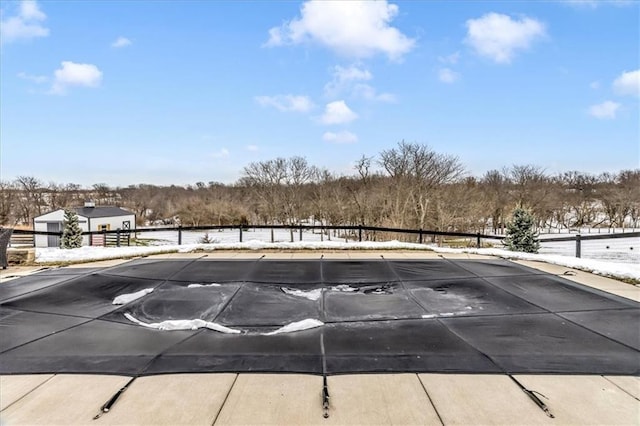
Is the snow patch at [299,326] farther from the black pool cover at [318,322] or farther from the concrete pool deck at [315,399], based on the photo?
the concrete pool deck at [315,399]

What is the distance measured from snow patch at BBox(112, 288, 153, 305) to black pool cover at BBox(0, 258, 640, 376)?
0.07 metres

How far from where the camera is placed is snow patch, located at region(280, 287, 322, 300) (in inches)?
171

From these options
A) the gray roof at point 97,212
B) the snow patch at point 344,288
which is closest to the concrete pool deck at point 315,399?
the snow patch at point 344,288

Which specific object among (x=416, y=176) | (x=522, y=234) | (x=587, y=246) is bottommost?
(x=587, y=246)

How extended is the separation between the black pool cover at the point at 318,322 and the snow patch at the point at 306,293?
0.01 metres

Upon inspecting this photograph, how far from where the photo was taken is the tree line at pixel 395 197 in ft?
82.1

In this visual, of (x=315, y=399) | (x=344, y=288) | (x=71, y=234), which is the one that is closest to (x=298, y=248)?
(x=344, y=288)

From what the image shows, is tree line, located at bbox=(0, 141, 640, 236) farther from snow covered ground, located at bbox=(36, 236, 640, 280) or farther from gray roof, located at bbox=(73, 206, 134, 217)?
snow covered ground, located at bbox=(36, 236, 640, 280)

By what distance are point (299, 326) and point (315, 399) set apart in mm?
1189

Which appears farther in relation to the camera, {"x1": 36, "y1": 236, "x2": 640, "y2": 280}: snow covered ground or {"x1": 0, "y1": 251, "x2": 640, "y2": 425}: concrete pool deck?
{"x1": 36, "y1": 236, "x2": 640, "y2": 280}: snow covered ground

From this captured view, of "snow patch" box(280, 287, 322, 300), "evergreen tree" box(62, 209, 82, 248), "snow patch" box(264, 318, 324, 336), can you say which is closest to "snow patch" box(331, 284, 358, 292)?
"snow patch" box(280, 287, 322, 300)

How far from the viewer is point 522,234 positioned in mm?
10930

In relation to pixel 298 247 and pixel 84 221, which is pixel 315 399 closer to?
pixel 298 247

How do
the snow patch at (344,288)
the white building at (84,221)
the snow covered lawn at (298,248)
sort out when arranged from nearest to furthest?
1. the snow patch at (344,288)
2. the snow covered lawn at (298,248)
3. the white building at (84,221)
